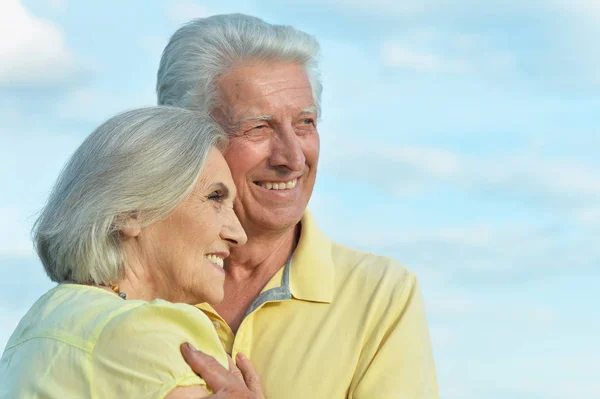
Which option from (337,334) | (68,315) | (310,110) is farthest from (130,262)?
(310,110)

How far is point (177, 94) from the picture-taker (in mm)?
4273

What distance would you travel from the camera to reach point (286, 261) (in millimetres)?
4395

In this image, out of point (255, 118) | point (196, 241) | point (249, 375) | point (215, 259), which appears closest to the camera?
point (196, 241)

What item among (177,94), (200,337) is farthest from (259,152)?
(200,337)

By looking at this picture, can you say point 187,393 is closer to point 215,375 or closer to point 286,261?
point 215,375

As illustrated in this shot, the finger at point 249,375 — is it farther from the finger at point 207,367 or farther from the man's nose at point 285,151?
the man's nose at point 285,151

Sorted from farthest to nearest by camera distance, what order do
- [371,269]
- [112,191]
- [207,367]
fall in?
[371,269] < [112,191] < [207,367]

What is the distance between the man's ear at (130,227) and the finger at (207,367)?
519 mm

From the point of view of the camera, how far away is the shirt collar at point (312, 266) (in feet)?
13.7

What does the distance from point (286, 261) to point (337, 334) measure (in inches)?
19.0

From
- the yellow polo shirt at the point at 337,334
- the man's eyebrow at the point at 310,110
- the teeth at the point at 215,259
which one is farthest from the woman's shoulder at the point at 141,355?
the man's eyebrow at the point at 310,110

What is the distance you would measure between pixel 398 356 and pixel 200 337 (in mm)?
1331

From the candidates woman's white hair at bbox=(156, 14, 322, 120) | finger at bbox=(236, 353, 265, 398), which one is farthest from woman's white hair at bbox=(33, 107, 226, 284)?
woman's white hair at bbox=(156, 14, 322, 120)

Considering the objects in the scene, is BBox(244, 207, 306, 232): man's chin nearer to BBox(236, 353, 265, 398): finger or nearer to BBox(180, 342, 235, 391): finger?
BBox(236, 353, 265, 398): finger
